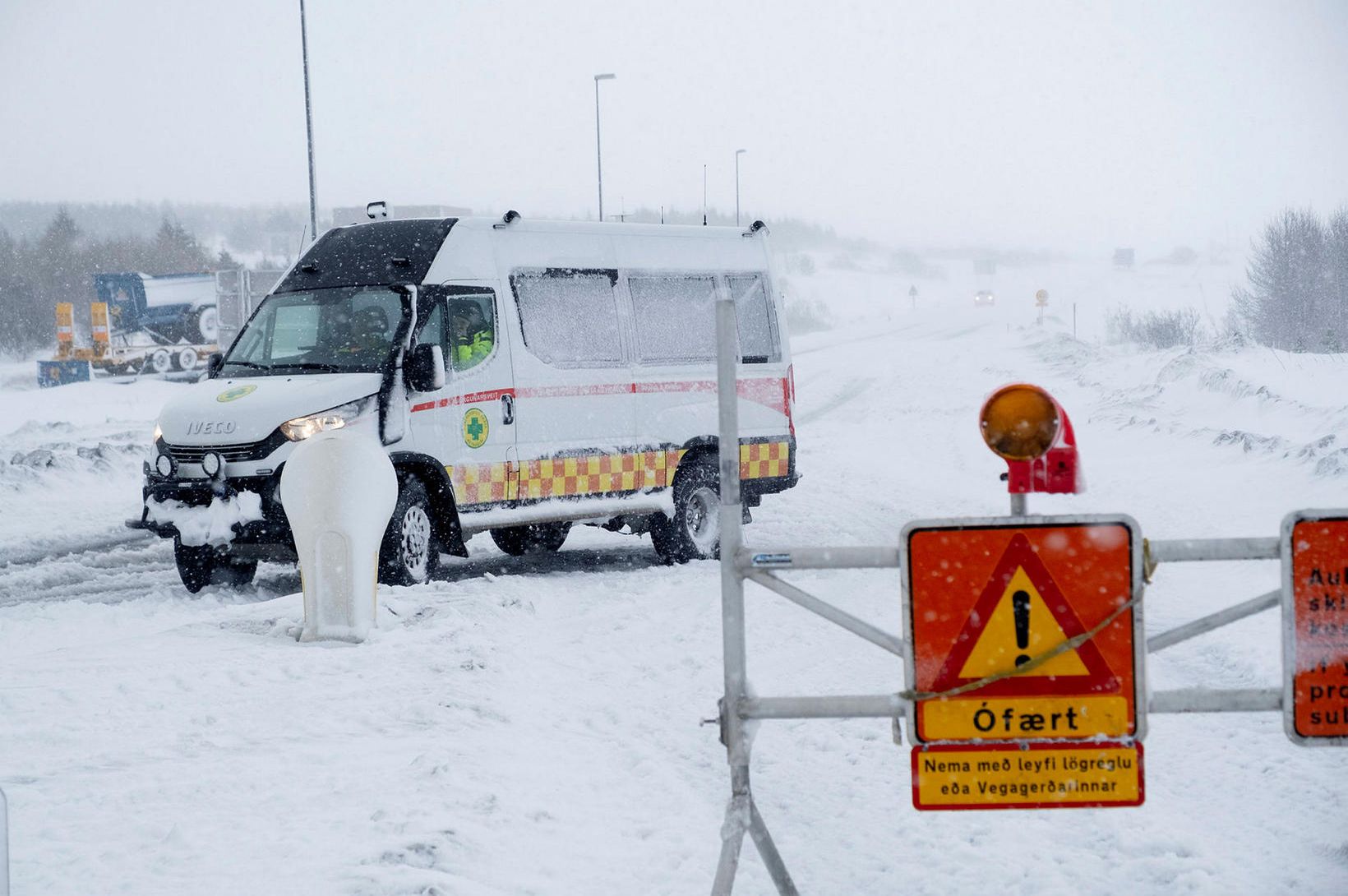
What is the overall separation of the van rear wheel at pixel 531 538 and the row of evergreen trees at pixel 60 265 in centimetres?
6515

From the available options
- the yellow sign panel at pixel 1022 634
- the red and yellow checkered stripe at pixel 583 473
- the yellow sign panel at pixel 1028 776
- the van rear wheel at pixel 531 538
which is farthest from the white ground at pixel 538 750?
the yellow sign panel at pixel 1022 634

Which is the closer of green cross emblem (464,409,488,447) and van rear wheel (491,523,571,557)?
green cross emblem (464,409,488,447)

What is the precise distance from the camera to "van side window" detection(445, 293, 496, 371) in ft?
35.7

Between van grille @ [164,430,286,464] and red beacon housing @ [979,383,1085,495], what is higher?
red beacon housing @ [979,383,1085,495]

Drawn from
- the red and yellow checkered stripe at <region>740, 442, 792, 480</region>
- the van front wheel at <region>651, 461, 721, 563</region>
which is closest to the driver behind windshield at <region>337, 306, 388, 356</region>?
the van front wheel at <region>651, 461, 721, 563</region>

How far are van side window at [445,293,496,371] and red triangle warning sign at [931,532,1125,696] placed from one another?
7748 millimetres

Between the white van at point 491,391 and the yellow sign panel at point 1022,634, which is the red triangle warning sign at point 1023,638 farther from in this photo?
the white van at point 491,391

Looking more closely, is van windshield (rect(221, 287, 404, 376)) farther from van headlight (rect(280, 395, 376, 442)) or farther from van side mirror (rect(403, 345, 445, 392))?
van headlight (rect(280, 395, 376, 442))

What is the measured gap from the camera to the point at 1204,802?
5.52 metres

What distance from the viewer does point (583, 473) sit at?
11.7 meters

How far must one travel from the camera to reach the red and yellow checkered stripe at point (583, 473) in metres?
10.9

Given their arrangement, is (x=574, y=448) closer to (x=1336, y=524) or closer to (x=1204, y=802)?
(x=1204, y=802)

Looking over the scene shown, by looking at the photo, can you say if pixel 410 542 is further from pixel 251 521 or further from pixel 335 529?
pixel 335 529

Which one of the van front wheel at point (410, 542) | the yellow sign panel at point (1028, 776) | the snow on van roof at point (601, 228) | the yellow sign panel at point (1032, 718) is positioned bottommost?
the van front wheel at point (410, 542)
